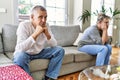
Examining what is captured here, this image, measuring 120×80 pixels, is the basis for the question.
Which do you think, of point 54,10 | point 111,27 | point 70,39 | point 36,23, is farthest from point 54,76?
point 111,27

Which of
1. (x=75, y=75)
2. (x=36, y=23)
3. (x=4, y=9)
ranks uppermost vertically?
(x=4, y=9)

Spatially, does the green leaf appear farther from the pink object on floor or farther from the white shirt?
the pink object on floor

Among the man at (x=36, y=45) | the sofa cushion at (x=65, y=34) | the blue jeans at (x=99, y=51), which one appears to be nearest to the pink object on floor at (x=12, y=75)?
the man at (x=36, y=45)

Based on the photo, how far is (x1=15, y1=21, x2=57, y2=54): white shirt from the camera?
195 centimetres

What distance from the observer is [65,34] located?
124 inches

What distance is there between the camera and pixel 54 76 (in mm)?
2223

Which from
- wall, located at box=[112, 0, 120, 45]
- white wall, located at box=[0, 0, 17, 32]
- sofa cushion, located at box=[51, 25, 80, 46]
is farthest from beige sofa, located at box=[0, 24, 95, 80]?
wall, located at box=[112, 0, 120, 45]

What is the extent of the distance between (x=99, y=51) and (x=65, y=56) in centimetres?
56

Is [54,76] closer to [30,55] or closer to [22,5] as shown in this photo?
[30,55]

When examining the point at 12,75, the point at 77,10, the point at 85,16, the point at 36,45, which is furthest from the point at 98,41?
the point at 12,75

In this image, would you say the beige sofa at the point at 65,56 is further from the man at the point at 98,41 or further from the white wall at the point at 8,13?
the white wall at the point at 8,13

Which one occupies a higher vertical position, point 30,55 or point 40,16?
point 40,16

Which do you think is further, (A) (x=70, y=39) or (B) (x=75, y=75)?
(A) (x=70, y=39)

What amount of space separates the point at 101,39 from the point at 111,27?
9.80 feet
